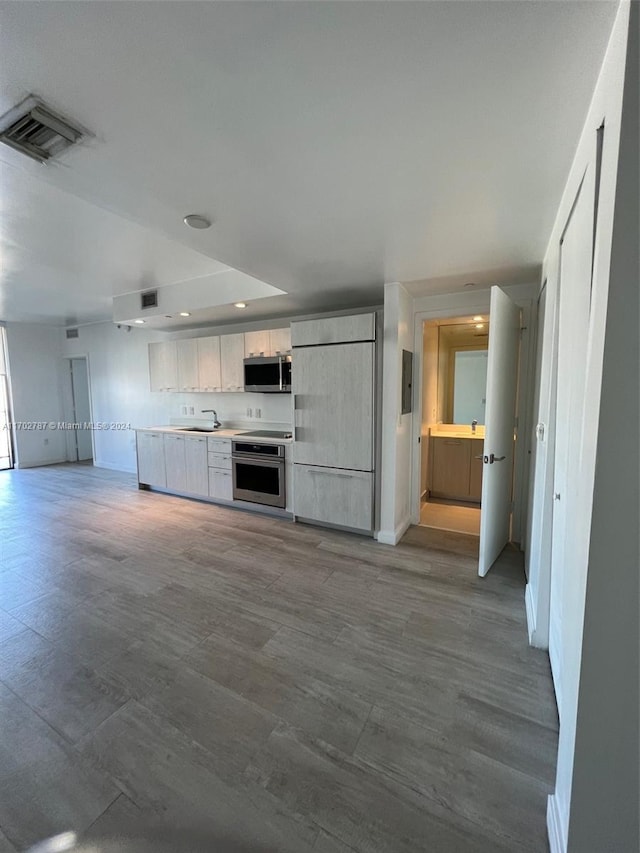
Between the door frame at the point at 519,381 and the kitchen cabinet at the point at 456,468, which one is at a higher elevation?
the door frame at the point at 519,381

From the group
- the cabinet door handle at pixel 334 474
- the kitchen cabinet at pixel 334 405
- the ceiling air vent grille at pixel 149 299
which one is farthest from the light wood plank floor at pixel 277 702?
the ceiling air vent grille at pixel 149 299

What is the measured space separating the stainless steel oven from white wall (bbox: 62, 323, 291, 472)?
940 mm

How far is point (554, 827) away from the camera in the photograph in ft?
3.73

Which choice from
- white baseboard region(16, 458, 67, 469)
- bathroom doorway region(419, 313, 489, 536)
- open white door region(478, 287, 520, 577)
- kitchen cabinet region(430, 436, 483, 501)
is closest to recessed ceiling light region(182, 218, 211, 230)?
open white door region(478, 287, 520, 577)

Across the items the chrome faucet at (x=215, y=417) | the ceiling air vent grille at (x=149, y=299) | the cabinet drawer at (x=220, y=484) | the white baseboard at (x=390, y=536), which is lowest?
the white baseboard at (x=390, y=536)

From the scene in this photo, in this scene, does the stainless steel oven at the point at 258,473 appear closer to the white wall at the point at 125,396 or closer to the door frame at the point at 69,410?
the white wall at the point at 125,396

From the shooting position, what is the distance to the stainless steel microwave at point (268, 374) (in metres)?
4.22

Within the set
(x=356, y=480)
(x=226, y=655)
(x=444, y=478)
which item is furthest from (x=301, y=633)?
(x=444, y=478)

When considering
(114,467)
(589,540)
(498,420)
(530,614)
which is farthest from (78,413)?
(589,540)

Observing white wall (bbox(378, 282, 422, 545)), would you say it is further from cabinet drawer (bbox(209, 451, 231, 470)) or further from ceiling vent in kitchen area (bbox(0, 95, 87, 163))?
ceiling vent in kitchen area (bbox(0, 95, 87, 163))

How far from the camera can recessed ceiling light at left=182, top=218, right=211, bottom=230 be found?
194 centimetres

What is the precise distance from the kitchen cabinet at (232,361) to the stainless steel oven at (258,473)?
0.83 metres

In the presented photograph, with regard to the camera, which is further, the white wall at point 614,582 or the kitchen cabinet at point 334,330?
the kitchen cabinet at point 334,330

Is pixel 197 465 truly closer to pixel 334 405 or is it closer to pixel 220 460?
pixel 220 460
